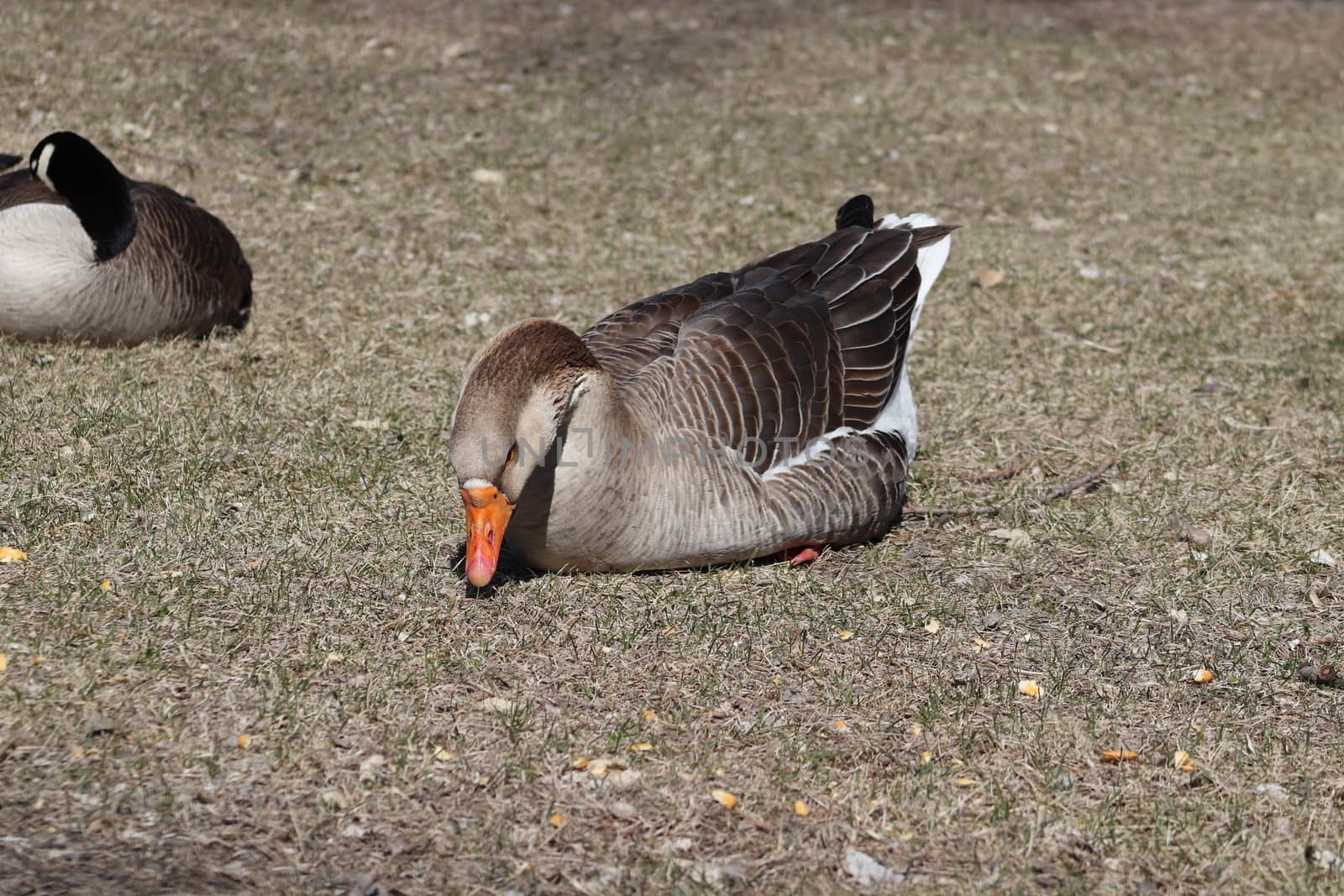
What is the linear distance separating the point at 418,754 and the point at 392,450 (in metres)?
1.99

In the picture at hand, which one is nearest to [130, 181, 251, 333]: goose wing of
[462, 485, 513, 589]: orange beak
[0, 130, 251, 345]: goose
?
[0, 130, 251, 345]: goose

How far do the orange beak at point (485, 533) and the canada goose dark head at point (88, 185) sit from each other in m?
2.94

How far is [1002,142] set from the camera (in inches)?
372

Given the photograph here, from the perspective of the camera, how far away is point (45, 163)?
547 cm

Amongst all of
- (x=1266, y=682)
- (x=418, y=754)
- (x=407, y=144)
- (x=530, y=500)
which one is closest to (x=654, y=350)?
(x=530, y=500)

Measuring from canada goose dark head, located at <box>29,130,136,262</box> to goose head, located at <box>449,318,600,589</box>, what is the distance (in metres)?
2.84

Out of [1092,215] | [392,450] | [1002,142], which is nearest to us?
[392,450]

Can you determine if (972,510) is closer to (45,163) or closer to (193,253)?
(193,253)

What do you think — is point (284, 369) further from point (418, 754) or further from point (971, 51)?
point (971, 51)

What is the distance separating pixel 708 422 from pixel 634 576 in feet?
1.80

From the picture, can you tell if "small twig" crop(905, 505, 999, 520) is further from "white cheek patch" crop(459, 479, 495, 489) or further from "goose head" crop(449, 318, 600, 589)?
"white cheek patch" crop(459, 479, 495, 489)

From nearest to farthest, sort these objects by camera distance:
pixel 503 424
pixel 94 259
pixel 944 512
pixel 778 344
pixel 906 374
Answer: pixel 503 424
pixel 778 344
pixel 944 512
pixel 906 374
pixel 94 259

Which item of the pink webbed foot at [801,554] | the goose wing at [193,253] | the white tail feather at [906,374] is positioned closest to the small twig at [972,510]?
the white tail feather at [906,374]

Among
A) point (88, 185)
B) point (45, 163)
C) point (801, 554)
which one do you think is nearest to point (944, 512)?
point (801, 554)
